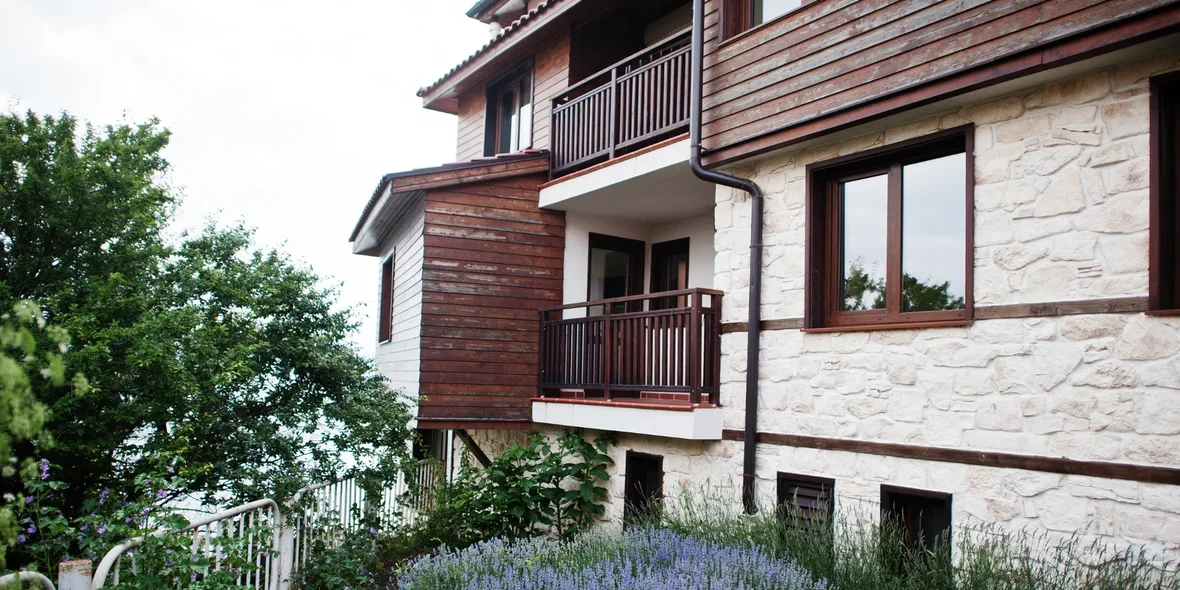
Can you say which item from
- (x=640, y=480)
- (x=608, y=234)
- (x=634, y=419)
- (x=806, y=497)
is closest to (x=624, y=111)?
(x=608, y=234)

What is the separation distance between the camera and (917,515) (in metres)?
6.59

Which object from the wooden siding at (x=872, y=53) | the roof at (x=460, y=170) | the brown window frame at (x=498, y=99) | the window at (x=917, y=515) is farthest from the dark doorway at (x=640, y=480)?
the brown window frame at (x=498, y=99)

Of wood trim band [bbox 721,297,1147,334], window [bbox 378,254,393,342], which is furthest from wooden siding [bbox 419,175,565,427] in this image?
wood trim band [bbox 721,297,1147,334]

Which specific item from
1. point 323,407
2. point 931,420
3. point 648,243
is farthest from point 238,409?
point 931,420

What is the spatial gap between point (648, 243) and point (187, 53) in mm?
19028

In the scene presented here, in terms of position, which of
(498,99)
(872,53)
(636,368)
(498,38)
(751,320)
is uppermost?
(498,38)

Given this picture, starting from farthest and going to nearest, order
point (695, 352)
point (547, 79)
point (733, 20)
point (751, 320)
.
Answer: point (547, 79) → point (733, 20) → point (695, 352) → point (751, 320)

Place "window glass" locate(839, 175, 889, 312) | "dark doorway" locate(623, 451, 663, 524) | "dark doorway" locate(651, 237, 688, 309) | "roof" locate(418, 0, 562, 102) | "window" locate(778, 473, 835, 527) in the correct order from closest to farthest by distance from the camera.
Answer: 1. "window" locate(778, 473, 835, 527)
2. "window glass" locate(839, 175, 889, 312)
3. "dark doorway" locate(623, 451, 663, 524)
4. "roof" locate(418, 0, 562, 102)
5. "dark doorway" locate(651, 237, 688, 309)

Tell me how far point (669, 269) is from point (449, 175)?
3371 mm

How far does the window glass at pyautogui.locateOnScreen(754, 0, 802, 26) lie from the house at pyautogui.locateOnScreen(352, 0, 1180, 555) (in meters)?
0.04

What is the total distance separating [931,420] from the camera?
21.0 ft

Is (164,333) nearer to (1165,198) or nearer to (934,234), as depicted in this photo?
(934,234)

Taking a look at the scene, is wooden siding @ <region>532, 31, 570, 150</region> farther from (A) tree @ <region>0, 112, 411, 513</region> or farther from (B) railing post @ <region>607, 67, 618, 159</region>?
(A) tree @ <region>0, 112, 411, 513</region>

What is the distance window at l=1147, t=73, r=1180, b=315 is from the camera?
205 inches
